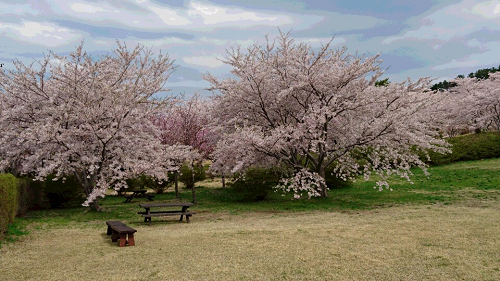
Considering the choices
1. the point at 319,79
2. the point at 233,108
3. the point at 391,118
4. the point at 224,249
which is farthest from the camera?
the point at 233,108

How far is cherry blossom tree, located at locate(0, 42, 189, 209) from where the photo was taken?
14.6 m

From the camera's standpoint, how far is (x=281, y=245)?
808 cm

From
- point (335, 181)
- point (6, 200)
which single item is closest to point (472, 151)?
point (335, 181)

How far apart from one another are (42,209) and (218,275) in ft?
46.5

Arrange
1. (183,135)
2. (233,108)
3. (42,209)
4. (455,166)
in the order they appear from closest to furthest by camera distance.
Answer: (42,209)
(233,108)
(183,135)
(455,166)

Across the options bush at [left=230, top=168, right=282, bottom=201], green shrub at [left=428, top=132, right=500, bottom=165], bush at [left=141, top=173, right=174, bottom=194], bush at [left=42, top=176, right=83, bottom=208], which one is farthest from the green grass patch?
green shrub at [left=428, top=132, right=500, bottom=165]

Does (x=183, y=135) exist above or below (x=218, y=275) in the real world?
above

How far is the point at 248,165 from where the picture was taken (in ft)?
54.2

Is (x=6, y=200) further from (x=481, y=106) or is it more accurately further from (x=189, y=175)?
(x=481, y=106)

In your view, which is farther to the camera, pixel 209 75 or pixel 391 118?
pixel 209 75

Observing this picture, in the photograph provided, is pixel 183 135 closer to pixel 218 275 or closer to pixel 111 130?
→ pixel 111 130

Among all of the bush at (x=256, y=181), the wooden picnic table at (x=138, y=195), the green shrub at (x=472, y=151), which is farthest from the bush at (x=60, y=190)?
the green shrub at (x=472, y=151)

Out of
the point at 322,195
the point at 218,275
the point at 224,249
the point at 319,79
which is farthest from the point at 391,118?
the point at 218,275

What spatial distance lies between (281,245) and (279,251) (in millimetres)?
539
